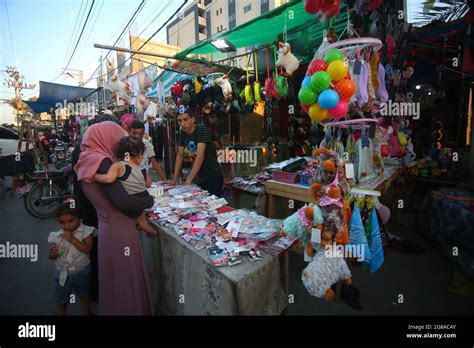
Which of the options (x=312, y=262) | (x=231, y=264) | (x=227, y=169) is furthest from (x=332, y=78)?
(x=227, y=169)

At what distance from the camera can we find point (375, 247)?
6.58 ft

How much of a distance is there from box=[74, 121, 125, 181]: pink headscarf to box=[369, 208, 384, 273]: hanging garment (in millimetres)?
2127

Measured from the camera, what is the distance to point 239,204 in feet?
14.5

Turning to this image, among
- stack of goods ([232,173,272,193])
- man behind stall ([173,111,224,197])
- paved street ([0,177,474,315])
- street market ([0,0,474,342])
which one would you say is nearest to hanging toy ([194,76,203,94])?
street market ([0,0,474,342])

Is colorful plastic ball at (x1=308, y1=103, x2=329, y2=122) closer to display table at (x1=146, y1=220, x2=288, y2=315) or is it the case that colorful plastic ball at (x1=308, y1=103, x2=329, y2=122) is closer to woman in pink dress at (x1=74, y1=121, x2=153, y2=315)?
display table at (x1=146, y1=220, x2=288, y2=315)

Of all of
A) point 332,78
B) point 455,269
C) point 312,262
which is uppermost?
point 332,78

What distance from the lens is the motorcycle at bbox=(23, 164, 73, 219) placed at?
4.97 m

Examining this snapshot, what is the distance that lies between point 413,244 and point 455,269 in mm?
574

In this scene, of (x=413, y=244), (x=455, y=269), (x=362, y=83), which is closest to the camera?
(x=362, y=83)

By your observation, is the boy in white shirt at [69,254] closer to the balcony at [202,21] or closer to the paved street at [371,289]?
the paved street at [371,289]

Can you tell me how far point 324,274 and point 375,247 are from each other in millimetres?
649

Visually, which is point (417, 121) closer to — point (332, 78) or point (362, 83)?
point (362, 83)

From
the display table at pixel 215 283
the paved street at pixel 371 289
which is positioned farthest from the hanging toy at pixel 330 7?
the paved street at pixel 371 289

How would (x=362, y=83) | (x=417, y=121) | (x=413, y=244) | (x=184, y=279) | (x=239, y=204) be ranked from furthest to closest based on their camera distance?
(x=417, y=121), (x=239, y=204), (x=413, y=244), (x=362, y=83), (x=184, y=279)
